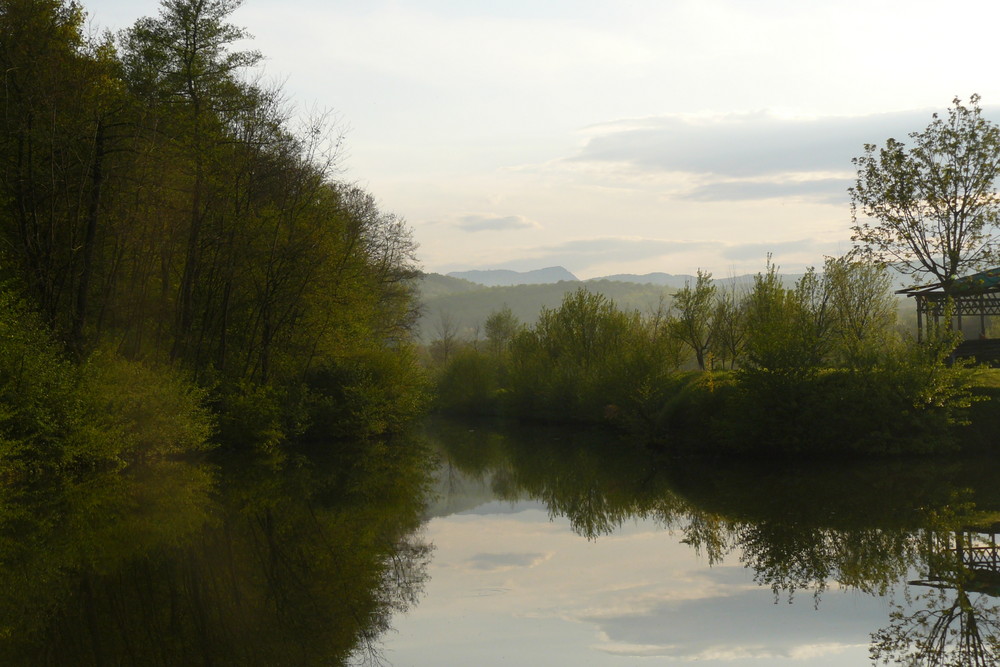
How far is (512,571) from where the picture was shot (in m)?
11.5

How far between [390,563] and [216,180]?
1671cm

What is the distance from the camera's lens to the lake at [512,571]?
309 inches

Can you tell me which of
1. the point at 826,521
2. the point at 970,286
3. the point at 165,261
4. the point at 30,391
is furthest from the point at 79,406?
the point at 970,286

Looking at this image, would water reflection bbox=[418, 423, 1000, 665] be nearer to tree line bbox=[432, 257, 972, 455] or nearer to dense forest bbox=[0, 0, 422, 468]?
tree line bbox=[432, 257, 972, 455]

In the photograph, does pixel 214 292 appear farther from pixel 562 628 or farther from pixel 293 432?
pixel 562 628

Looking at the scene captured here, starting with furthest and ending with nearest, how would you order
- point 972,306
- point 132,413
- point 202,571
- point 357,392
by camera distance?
point 972,306 → point 357,392 → point 132,413 → point 202,571

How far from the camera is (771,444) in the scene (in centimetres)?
2284

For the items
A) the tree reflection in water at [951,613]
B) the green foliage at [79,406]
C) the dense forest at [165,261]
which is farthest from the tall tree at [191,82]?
the tree reflection in water at [951,613]

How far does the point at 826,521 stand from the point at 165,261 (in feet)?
61.9

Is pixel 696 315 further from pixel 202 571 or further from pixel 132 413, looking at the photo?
pixel 202 571

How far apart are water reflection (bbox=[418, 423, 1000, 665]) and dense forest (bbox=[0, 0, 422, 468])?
23.4 feet

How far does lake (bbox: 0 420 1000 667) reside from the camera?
784 centimetres

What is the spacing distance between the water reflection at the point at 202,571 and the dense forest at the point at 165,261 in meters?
2.57

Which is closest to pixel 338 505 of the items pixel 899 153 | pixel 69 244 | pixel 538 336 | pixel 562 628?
pixel 562 628
